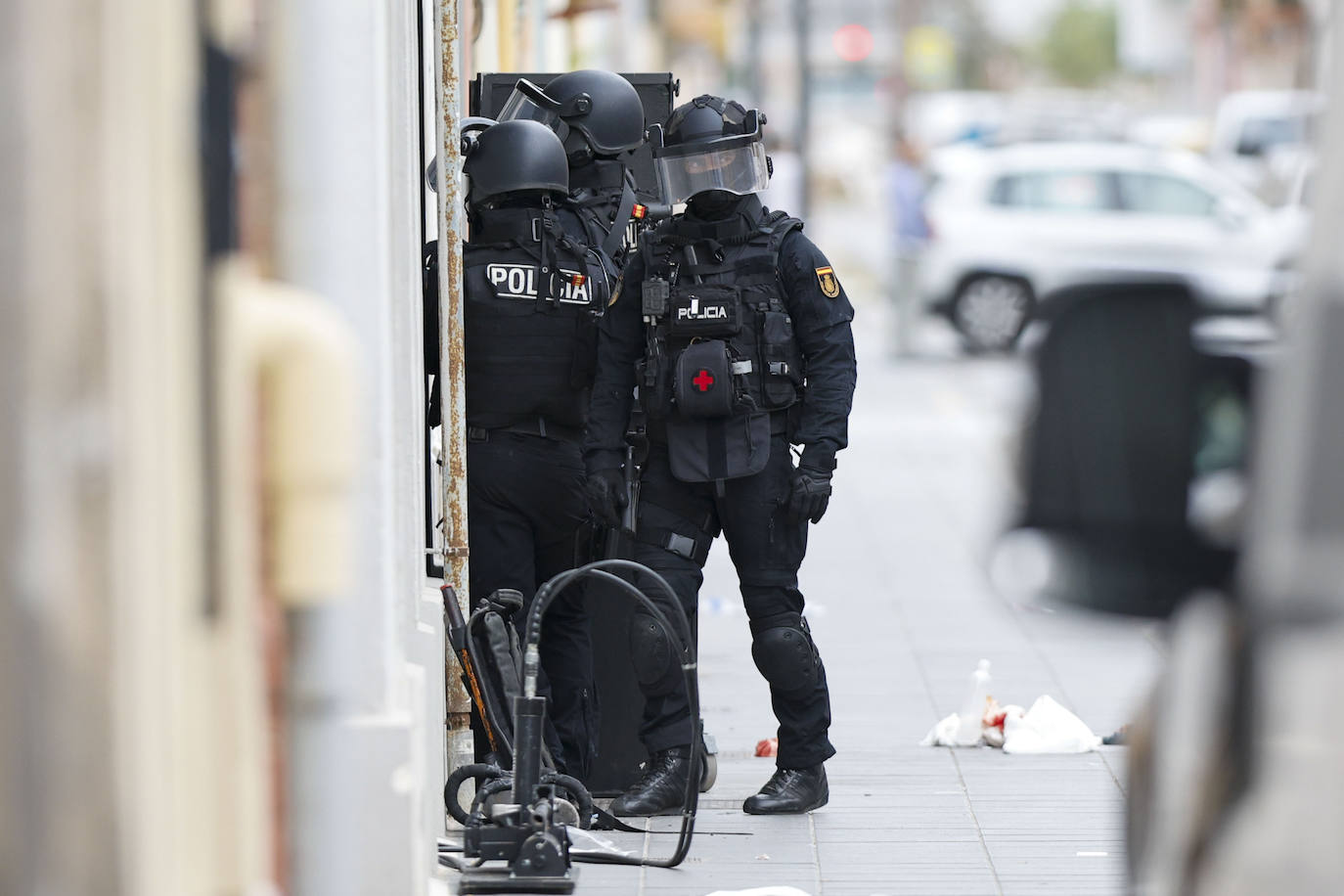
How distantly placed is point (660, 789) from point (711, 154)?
6.06 ft

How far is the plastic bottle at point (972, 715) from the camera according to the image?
23.0 feet

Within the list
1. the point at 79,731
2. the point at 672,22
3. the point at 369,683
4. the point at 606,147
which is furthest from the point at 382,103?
the point at 672,22

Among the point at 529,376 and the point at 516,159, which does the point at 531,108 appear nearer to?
the point at 516,159

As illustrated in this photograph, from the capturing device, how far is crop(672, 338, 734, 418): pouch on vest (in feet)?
19.3

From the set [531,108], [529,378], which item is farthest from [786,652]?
[531,108]

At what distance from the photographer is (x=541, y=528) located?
6340 mm

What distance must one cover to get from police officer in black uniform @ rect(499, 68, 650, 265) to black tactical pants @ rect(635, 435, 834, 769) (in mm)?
848

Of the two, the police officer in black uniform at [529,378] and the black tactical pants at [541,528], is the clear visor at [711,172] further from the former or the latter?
the black tactical pants at [541,528]

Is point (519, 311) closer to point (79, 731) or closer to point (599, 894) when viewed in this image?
point (599, 894)

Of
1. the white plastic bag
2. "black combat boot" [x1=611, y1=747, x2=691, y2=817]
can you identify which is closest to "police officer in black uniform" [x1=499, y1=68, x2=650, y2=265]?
"black combat boot" [x1=611, y1=747, x2=691, y2=817]

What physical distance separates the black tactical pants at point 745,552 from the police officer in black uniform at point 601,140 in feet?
2.78

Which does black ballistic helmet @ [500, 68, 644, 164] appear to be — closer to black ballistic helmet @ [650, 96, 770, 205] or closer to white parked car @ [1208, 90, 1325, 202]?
black ballistic helmet @ [650, 96, 770, 205]

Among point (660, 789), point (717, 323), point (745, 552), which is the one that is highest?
point (717, 323)

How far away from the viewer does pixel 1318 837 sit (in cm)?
223
